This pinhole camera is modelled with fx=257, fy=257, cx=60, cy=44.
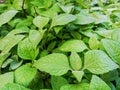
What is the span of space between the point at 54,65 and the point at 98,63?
0.31ft

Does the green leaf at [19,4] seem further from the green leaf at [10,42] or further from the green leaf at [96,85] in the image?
the green leaf at [96,85]

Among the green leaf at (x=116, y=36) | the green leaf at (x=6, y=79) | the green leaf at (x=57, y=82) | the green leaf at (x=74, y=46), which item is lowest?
the green leaf at (x=57, y=82)

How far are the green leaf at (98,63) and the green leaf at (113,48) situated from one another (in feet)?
0.07

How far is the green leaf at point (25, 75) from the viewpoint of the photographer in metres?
0.56

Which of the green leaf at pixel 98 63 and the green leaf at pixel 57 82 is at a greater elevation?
the green leaf at pixel 98 63

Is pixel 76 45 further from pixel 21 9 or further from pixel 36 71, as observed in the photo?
pixel 21 9

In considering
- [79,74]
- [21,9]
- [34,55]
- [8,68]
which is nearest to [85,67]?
[79,74]

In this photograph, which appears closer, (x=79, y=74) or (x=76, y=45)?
(x=79, y=74)

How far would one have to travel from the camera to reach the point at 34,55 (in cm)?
63

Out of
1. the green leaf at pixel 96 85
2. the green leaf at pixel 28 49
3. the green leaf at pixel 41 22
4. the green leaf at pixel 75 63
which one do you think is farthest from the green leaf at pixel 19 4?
the green leaf at pixel 96 85

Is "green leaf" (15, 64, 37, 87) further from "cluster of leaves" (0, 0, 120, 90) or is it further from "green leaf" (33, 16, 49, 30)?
"green leaf" (33, 16, 49, 30)

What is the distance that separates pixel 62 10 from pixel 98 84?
14.8 inches

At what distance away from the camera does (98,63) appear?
21.5 inches

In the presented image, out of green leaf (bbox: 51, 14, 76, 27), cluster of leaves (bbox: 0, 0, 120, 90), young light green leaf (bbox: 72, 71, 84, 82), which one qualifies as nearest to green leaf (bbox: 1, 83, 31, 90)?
cluster of leaves (bbox: 0, 0, 120, 90)
